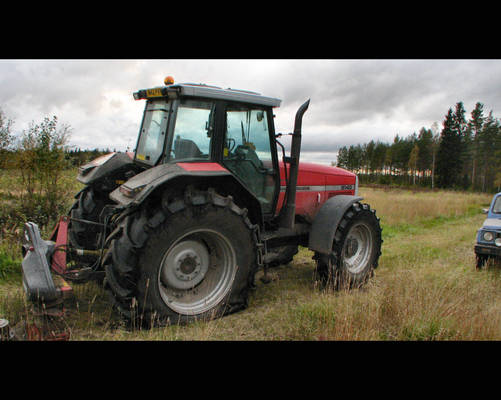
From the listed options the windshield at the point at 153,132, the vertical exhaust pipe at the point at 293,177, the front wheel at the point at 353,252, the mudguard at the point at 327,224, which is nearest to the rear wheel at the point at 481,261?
the front wheel at the point at 353,252

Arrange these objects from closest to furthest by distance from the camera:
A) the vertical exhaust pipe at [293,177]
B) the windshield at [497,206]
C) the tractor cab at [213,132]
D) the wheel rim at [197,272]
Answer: the wheel rim at [197,272]
the tractor cab at [213,132]
the vertical exhaust pipe at [293,177]
the windshield at [497,206]

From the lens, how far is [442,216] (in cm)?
1417

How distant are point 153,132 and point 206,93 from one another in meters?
0.92

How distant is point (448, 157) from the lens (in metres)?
42.0

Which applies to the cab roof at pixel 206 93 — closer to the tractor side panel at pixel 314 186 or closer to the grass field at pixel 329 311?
the tractor side panel at pixel 314 186

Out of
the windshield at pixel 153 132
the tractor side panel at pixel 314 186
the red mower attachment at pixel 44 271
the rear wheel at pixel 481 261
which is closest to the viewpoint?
the red mower attachment at pixel 44 271

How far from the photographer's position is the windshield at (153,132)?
4.06 meters

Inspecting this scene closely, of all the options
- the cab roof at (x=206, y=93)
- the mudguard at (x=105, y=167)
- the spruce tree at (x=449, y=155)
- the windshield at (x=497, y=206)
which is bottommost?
the windshield at (x=497, y=206)

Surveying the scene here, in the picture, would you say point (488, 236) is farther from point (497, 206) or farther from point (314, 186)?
point (314, 186)

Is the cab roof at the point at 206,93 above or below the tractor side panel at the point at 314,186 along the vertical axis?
above

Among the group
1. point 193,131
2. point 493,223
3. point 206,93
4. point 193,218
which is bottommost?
point 493,223

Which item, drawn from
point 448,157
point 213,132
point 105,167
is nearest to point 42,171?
point 105,167

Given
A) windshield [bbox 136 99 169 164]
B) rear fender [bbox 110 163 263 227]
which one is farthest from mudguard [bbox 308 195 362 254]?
windshield [bbox 136 99 169 164]

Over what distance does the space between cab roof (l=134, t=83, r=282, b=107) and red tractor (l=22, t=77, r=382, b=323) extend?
0.04ft
